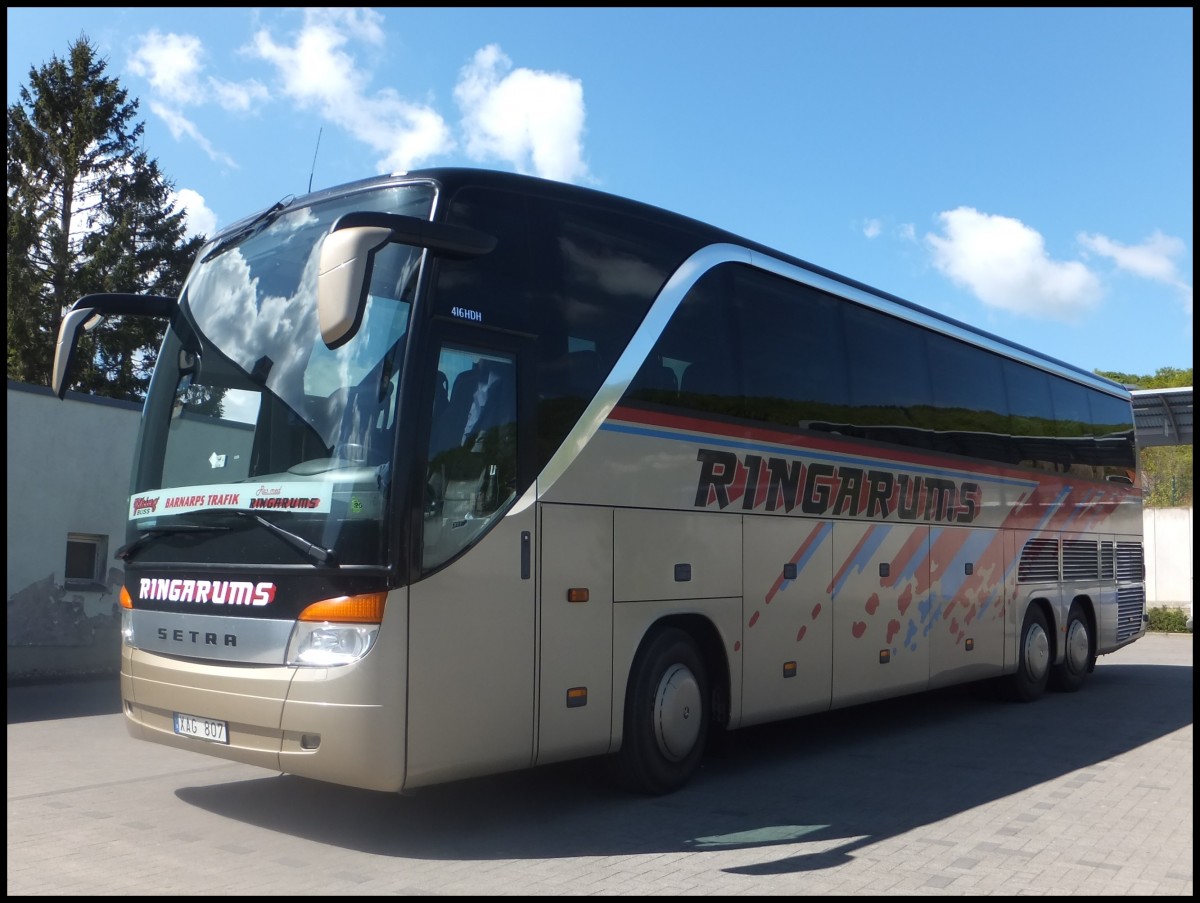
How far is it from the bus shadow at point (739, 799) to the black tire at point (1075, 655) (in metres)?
2.74

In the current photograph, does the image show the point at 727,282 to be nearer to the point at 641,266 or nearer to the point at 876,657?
the point at 641,266

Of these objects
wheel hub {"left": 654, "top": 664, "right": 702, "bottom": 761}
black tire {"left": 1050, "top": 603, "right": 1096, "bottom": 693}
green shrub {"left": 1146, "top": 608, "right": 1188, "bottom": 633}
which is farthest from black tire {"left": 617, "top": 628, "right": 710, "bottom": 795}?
green shrub {"left": 1146, "top": 608, "right": 1188, "bottom": 633}

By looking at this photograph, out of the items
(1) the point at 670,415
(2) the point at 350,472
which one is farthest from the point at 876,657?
(2) the point at 350,472

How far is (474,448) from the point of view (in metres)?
6.57

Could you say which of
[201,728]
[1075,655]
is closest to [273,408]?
[201,728]

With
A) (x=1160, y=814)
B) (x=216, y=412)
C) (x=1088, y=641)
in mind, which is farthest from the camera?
(x=1088, y=641)

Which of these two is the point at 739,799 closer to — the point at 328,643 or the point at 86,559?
the point at 328,643

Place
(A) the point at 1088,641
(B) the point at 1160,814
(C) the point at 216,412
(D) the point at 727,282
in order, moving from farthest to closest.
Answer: (A) the point at 1088,641, (D) the point at 727,282, (B) the point at 1160,814, (C) the point at 216,412

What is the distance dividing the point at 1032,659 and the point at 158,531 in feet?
34.0

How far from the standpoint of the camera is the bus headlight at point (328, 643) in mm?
6008

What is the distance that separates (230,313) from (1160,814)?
6.83m

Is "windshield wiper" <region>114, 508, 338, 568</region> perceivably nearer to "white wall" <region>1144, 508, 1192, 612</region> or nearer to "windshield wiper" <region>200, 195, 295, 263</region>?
"windshield wiper" <region>200, 195, 295, 263</region>

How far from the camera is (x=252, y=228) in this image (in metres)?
7.36

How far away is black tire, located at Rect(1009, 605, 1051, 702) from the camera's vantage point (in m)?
13.4
